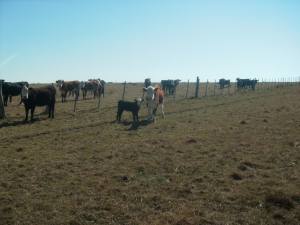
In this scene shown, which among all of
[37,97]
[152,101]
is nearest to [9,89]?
[37,97]

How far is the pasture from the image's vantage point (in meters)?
5.25

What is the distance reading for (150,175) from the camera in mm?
7148

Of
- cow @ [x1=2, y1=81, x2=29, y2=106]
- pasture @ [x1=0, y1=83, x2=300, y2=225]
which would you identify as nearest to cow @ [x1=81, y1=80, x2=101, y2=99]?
cow @ [x1=2, y1=81, x2=29, y2=106]

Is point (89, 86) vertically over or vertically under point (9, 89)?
over

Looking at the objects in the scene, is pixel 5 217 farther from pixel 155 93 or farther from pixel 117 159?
pixel 155 93

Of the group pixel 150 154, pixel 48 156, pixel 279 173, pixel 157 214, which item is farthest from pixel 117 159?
pixel 279 173

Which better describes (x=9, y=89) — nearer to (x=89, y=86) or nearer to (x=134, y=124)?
(x=89, y=86)

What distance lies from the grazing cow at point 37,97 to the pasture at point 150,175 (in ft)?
8.22

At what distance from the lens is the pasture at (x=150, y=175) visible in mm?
5246

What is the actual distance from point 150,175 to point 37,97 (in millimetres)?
10935

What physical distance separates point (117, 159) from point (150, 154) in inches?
43.7

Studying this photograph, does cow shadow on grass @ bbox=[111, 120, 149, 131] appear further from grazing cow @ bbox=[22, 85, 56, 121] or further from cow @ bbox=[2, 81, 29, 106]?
cow @ bbox=[2, 81, 29, 106]

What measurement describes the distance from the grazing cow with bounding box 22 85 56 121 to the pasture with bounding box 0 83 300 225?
98.7 inches

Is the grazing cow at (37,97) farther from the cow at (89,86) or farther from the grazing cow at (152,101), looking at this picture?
the cow at (89,86)
